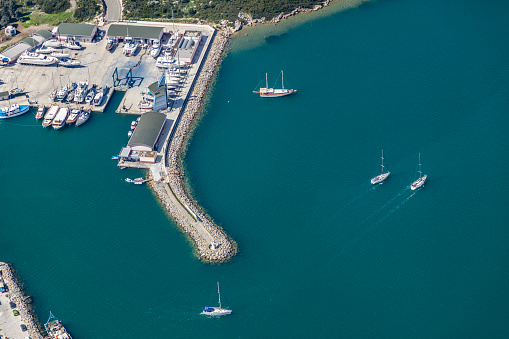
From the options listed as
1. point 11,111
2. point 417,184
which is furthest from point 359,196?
point 11,111

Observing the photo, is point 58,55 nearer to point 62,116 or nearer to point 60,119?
point 62,116

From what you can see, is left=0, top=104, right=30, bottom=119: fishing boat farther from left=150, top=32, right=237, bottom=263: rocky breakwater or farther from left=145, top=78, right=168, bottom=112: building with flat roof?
left=150, top=32, right=237, bottom=263: rocky breakwater

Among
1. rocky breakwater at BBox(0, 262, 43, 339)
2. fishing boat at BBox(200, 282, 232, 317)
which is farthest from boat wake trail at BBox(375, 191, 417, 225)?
rocky breakwater at BBox(0, 262, 43, 339)

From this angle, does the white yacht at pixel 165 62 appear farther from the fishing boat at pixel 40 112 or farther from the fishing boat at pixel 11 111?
the fishing boat at pixel 11 111

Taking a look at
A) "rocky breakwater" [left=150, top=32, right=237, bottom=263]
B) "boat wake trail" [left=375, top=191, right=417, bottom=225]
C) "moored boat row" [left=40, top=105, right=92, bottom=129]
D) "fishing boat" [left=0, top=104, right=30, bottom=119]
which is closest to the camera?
"rocky breakwater" [left=150, top=32, right=237, bottom=263]

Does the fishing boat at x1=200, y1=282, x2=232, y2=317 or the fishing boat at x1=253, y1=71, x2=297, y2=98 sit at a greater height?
the fishing boat at x1=253, y1=71, x2=297, y2=98

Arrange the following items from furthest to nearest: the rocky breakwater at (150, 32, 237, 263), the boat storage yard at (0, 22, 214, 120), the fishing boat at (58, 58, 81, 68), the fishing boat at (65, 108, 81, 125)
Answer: the fishing boat at (58, 58, 81, 68) < the boat storage yard at (0, 22, 214, 120) < the fishing boat at (65, 108, 81, 125) < the rocky breakwater at (150, 32, 237, 263)

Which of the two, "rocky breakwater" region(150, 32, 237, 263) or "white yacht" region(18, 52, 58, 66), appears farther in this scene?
"white yacht" region(18, 52, 58, 66)

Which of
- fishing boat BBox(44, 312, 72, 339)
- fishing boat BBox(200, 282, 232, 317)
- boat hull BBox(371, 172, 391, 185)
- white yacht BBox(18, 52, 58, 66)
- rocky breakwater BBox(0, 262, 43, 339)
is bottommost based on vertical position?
fishing boat BBox(200, 282, 232, 317)
